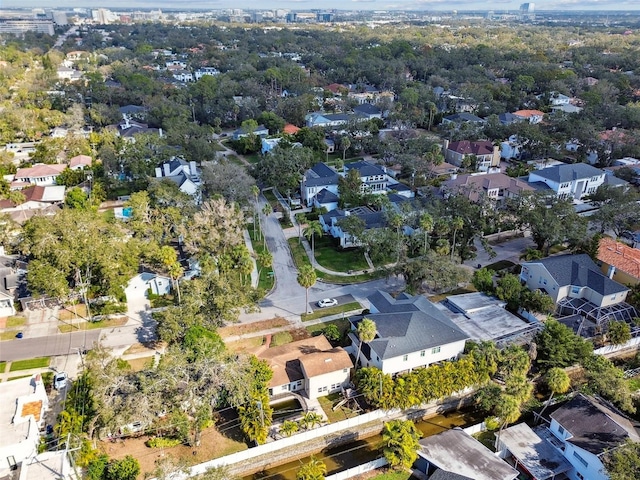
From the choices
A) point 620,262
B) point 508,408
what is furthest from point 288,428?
point 620,262

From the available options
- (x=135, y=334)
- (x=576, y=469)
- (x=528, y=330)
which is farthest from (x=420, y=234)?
(x=135, y=334)

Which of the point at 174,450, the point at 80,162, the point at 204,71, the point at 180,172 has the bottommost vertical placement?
the point at 174,450

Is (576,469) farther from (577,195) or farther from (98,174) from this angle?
(98,174)

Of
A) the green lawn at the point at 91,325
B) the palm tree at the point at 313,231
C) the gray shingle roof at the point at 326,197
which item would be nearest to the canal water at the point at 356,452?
the green lawn at the point at 91,325

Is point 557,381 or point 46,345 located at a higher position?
point 557,381

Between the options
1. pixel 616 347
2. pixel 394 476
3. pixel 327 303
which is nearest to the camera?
pixel 394 476

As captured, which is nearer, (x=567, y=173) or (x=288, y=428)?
(x=288, y=428)

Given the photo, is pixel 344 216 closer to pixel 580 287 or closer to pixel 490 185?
pixel 490 185
